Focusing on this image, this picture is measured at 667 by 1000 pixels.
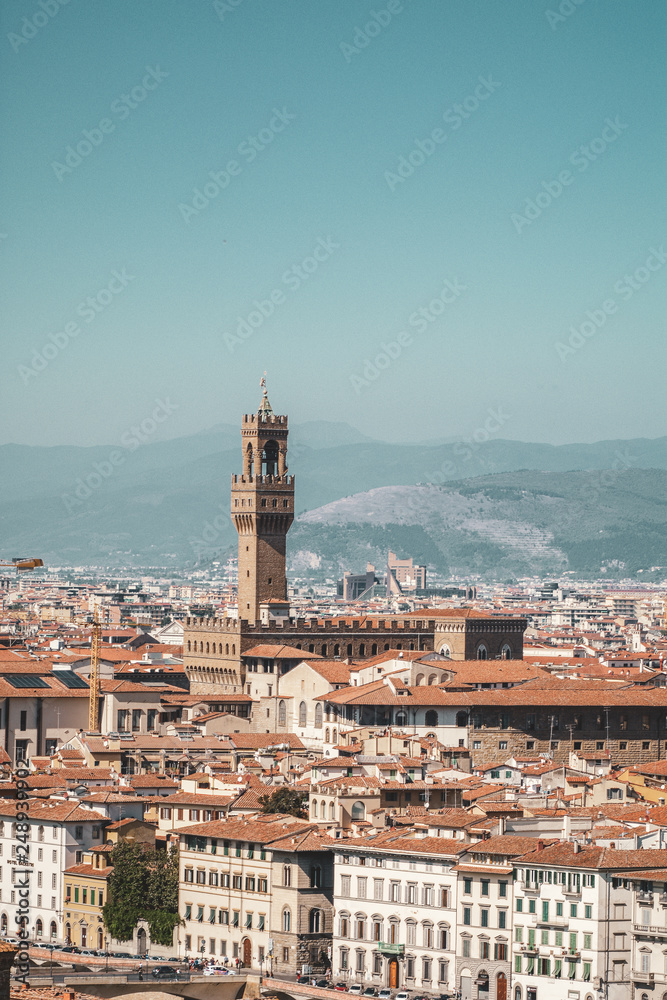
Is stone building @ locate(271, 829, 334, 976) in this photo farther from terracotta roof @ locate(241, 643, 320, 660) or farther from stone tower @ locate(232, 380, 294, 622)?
stone tower @ locate(232, 380, 294, 622)

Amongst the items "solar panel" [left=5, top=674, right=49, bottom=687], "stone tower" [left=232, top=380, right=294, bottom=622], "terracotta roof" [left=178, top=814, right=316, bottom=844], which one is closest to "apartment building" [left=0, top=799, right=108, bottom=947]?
"terracotta roof" [left=178, top=814, right=316, bottom=844]

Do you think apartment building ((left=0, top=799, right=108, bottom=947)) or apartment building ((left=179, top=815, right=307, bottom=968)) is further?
apartment building ((left=0, top=799, right=108, bottom=947))

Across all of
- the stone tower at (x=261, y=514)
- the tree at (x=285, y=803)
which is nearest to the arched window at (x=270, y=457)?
the stone tower at (x=261, y=514)

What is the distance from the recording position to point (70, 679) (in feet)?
237

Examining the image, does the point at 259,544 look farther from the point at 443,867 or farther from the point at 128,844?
the point at 443,867

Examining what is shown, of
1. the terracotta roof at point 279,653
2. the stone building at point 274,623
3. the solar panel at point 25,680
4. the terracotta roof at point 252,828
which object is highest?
the stone building at point 274,623

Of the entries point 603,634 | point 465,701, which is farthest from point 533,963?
point 603,634

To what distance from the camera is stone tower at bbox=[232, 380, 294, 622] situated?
78062 mm

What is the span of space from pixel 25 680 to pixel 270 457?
43.6 feet

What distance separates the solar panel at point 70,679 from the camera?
71.3m

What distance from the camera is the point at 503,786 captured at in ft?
170

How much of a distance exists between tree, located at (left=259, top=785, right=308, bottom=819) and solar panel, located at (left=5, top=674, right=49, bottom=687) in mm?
19637

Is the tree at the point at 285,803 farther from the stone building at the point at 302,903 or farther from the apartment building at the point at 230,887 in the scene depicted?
the stone building at the point at 302,903

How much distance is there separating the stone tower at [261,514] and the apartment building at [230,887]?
30.0m
